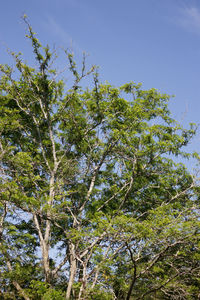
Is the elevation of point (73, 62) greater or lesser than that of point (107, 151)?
greater

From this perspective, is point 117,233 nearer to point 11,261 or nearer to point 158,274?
point 158,274

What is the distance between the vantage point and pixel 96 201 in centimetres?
1269

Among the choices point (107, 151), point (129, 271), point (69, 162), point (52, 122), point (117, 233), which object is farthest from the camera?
point (52, 122)

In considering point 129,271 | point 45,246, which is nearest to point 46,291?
point 45,246

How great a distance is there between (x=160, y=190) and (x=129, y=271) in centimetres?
457

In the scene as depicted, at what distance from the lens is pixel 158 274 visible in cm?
1173

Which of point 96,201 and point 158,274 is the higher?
point 96,201

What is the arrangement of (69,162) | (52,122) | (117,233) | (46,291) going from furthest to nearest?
(52,122) < (69,162) < (46,291) < (117,233)

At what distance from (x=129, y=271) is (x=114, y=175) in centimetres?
504

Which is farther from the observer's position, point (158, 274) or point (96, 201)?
point (96, 201)

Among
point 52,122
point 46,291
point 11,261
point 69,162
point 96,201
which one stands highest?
point 52,122

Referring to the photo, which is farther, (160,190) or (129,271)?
(160,190)

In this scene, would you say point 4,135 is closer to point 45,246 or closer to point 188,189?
point 45,246

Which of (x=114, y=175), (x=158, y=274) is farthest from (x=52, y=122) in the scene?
(x=158, y=274)
